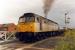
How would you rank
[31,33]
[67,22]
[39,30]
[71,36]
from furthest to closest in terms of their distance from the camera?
[67,22], [39,30], [31,33], [71,36]

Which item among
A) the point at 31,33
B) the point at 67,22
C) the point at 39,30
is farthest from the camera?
the point at 67,22

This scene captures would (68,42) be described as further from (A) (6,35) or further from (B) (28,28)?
(A) (6,35)

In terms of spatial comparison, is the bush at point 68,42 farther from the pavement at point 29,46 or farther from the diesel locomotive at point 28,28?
the diesel locomotive at point 28,28

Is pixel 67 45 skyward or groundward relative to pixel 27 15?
groundward

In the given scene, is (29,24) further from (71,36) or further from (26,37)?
(71,36)

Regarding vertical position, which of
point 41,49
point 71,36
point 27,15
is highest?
point 27,15

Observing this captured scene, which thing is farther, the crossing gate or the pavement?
the crossing gate

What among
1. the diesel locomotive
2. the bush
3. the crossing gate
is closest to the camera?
the bush

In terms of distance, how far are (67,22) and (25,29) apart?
25003 millimetres

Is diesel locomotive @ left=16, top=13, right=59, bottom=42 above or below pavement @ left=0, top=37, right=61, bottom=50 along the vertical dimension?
above

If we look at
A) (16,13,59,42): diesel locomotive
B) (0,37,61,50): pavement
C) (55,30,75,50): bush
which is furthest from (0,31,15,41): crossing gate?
(55,30,75,50): bush

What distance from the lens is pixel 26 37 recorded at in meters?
30.0

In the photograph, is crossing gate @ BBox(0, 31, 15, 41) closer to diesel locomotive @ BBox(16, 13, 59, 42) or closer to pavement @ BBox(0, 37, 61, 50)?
diesel locomotive @ BBox(16, 13, 59, 42)

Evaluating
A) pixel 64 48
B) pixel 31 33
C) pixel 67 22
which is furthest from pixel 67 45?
pixel 67 22
